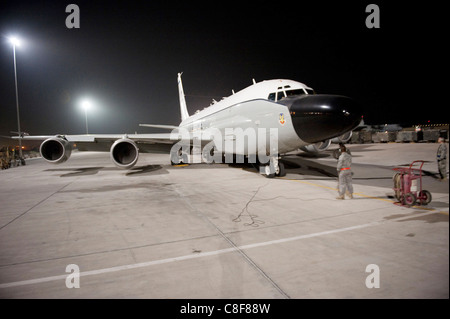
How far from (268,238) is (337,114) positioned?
4515 mm

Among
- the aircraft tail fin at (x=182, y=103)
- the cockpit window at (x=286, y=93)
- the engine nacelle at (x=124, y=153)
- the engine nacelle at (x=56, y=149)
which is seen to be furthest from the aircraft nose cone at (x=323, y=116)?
the aircraft tail fin at (x=182, y=103)

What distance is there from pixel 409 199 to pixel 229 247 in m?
4.16

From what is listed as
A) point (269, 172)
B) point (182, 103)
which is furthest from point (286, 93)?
point (182, 103)

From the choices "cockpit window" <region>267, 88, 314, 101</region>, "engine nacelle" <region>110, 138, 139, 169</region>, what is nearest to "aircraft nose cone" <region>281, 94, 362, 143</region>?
Result: "cockpit window" <region>267, 88, 314, 101</region>

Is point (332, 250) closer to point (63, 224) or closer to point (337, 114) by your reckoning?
point (337, 114)

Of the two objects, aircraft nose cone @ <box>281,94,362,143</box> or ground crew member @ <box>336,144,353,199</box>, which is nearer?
ground crew member @ <box>336,144,353,199</box>

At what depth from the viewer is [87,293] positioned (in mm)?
2791

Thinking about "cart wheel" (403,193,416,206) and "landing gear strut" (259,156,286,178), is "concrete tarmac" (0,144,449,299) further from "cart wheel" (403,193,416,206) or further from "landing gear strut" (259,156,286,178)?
"landing gear strut" (259,156,286,178)

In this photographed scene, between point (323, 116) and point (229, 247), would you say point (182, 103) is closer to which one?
point (323, 116)

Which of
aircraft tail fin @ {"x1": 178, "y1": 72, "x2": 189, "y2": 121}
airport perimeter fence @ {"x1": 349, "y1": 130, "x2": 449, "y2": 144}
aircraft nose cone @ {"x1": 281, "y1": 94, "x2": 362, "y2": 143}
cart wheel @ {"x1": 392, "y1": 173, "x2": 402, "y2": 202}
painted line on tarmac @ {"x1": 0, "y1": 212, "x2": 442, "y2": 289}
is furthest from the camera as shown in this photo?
aircraft tail fin @ {"x1": 178, "y1": 72, "x2": 189, "y2": 121}

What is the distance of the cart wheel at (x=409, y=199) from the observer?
5.21 meters

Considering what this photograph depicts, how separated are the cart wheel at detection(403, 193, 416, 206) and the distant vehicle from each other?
2489 mm

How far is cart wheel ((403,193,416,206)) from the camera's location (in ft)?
17.1

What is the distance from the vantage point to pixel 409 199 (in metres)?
5.38
